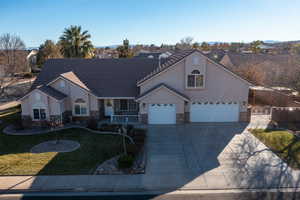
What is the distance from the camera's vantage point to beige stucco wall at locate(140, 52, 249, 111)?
2064cm

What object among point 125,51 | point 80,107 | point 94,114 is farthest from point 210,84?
point 125,51

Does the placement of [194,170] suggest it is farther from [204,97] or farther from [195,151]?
[204,97]

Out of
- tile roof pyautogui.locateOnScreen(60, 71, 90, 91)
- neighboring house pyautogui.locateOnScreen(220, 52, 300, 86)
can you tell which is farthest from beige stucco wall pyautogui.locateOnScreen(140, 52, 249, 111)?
neighboring house pyautogui.locateOnScreen(220, 52, 300, 86)

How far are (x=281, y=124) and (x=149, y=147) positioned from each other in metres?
13.1

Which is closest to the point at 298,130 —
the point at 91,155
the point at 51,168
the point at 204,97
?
the point at 204,97

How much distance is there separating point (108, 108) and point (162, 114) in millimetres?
6080

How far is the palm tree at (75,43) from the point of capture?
3784cm

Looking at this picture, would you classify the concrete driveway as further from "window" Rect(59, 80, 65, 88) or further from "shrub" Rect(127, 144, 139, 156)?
"window" Rect(59, 80, 65, 88)

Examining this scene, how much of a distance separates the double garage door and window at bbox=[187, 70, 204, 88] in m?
1.91

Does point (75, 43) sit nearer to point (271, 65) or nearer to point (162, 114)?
point (162, 114)

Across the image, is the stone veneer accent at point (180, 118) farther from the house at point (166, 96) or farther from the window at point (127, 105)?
the window at point (127, 105)

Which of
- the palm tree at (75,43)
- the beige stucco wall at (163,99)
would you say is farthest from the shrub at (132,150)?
the palm tree at (75,43)

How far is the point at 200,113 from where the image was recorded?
21297 mm

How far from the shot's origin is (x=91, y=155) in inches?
581
